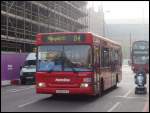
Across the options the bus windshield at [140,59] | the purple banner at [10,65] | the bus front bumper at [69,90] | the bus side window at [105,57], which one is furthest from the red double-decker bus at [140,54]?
the bus front bumper at [69,90]

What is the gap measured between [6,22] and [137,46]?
606 inches

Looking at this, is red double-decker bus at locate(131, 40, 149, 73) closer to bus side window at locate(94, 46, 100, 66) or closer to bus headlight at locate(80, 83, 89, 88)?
bus side window at locate(94, 46, 100, 66)

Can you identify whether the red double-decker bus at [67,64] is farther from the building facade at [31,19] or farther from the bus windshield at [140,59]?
the bus windshield at [140,59]

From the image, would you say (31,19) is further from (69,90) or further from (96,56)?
(69,90)

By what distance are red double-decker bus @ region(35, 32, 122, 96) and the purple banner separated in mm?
14787

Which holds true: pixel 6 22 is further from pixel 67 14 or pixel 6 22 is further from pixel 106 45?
pixel 106 45

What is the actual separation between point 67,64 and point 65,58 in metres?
0.23

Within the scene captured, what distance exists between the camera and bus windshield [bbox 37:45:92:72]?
16.5 metres

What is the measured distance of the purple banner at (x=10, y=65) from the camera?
32.2m

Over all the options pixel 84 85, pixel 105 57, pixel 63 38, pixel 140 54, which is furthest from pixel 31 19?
pixel 84 85

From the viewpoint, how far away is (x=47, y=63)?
16.9 meters

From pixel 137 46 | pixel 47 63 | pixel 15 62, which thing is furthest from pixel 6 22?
pixel 47 63

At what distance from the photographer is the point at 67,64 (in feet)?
54.5

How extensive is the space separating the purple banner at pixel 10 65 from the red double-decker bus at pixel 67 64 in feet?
48.5
